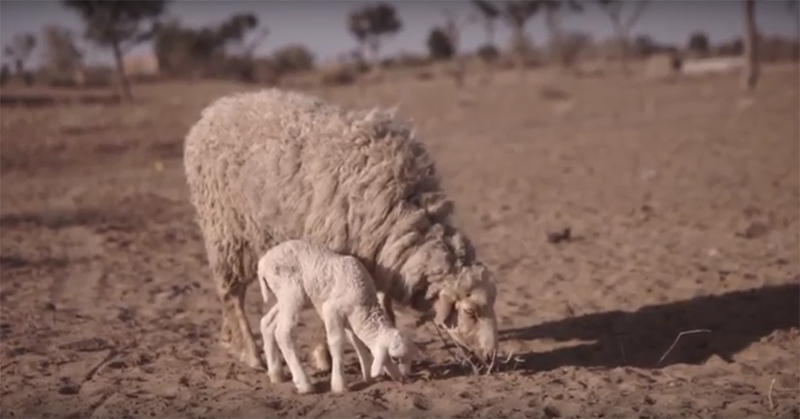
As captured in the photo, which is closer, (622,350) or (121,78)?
(622,350)

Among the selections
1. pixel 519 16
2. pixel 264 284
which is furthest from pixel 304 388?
pixel 519 16

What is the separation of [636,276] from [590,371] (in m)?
2.91

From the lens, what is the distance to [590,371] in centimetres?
649

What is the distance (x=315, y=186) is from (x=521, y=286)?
332cm

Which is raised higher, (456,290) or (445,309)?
(456,290)

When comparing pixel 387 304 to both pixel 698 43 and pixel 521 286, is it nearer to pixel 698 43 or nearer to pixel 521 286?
pixel 521 286

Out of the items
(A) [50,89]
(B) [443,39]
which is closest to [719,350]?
(A) [50,89]

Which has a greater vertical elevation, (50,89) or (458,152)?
(50,89)

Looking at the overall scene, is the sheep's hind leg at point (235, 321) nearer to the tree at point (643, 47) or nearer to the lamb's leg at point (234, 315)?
the lamb's leg at point (234, 315)

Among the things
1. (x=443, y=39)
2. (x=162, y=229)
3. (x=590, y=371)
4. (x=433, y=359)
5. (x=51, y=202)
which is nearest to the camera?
(x=590, y=371)

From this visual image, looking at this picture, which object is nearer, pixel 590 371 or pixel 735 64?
pixel 590 371

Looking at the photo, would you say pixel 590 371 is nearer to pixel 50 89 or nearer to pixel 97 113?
pixel 97 113

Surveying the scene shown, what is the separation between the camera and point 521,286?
9180 mm

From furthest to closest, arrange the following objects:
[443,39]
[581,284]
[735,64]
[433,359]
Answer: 1. [443,39]
2. [735,64]
3. [581,284]
4. [433,359]
